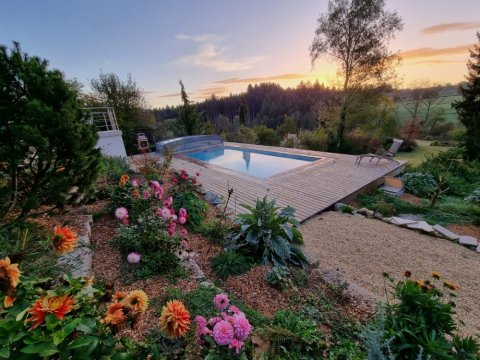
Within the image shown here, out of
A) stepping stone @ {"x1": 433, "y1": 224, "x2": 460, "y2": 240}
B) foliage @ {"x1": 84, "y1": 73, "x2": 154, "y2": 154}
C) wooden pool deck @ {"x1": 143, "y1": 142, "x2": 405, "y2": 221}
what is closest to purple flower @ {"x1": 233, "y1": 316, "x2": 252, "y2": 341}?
wooden pool deck @ {"x1": 143, "y1": 142, "x2": 405, "y2": 221}

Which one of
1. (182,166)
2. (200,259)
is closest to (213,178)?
(182,166)

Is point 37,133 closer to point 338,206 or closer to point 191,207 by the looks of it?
point 191,207

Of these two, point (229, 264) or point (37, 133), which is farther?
point (229, 264)

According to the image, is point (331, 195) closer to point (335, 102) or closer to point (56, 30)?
point (56, 30)

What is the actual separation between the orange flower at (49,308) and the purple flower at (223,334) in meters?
0.56

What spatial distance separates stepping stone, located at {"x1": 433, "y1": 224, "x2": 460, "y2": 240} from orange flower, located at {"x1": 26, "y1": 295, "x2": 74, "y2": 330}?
17.1 ft

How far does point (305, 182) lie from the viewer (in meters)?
6.02

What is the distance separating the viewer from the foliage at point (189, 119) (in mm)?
13523

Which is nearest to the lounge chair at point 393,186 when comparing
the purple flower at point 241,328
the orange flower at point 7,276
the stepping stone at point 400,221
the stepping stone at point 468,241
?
the stepping stone at point 400,221

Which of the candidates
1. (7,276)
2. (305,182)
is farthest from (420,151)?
(7,276)

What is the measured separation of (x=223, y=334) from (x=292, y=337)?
83 cm

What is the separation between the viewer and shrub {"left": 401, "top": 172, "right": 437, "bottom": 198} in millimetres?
→ 5766

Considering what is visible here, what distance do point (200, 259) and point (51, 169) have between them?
194cm

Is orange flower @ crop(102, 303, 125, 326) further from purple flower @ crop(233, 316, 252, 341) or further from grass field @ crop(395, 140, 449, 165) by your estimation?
grass field @ crop(395, 140, 449, 165)
